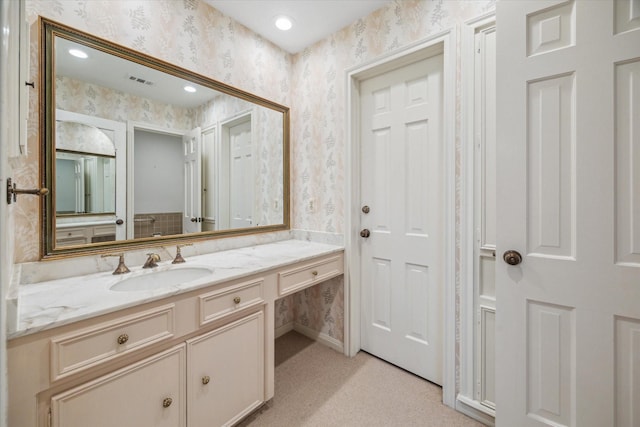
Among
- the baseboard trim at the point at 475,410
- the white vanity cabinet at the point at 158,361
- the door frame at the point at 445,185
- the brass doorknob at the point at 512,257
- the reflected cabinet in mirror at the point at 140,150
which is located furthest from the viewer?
the door frame at the point at 445,185

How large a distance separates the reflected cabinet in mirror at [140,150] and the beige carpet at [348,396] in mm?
1099

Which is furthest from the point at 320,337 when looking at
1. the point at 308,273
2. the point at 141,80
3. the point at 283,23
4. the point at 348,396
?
the point at 283,23

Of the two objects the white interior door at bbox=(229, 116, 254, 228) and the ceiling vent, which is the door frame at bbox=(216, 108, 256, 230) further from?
the ceiling vent

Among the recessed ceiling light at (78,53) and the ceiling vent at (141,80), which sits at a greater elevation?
the recessed ceiling light at (78,53)

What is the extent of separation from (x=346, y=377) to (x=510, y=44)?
6.91 ft

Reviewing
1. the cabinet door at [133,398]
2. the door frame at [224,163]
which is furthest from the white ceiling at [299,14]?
the cabinet door at [133,398]

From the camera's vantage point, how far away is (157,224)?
1.73m

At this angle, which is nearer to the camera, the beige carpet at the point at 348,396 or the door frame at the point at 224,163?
the beige carpet at the point at 348,396

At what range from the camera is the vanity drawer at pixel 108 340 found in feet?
2.93

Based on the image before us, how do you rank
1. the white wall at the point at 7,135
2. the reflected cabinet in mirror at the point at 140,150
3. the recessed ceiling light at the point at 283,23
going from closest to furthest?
the white wall at the point at 7,135 < the reflected cabinet in mirror at the point at 140,150 < the recessed ceiling light at the point at 283,23

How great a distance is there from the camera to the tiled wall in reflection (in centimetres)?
164

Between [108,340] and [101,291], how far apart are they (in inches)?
10.2

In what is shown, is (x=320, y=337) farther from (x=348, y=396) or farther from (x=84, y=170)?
(x=84, y=170)

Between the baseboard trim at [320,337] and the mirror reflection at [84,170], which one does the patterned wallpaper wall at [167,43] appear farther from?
the baseboard trim at [320,337]
